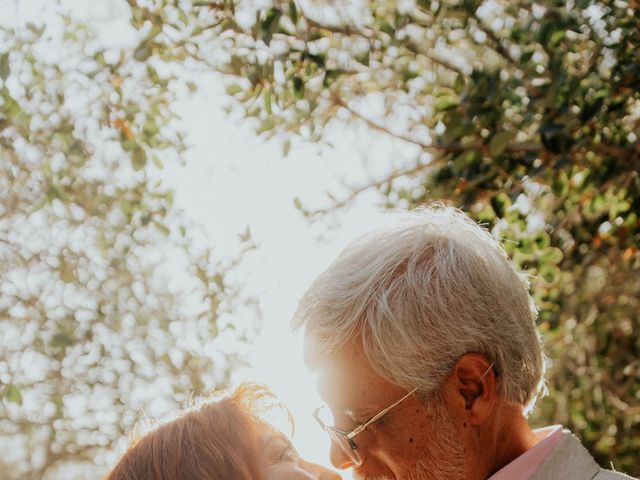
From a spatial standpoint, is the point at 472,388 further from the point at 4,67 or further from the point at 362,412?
the point at 4,67

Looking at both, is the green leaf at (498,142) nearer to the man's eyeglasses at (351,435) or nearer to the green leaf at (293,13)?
the green leaf at (293,13)

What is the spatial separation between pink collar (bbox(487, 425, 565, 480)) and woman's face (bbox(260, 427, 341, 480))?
0.51 meters

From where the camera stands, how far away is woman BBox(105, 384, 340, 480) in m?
3.06

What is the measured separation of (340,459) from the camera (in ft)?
9.71

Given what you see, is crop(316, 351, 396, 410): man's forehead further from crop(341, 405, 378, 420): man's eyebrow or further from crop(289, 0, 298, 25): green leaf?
crop(289, 0, 298, 25): green leaf

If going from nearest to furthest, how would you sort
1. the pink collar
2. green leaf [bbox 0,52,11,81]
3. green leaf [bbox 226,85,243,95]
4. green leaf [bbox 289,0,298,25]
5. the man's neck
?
the pink collar → the man's neck → green leaf [bbox 289,0,298,25] → green leaf [bbox 0,52,11,81] → green leaf [bbox 226,85,243,95]

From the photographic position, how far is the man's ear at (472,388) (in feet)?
9.21

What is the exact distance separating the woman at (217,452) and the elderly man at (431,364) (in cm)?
21

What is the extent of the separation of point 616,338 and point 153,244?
3.42 m

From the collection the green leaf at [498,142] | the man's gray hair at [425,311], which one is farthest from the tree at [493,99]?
the man's gray hair at [425,311]

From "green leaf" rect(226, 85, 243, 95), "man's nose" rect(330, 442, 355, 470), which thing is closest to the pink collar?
"man's nose" rect(330, 442, 355, 470)

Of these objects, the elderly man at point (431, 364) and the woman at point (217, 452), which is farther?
the woman at point (217, 452)

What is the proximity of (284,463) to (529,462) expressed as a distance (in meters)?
0.74

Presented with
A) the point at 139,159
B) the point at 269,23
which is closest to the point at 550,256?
the point at 269,23
